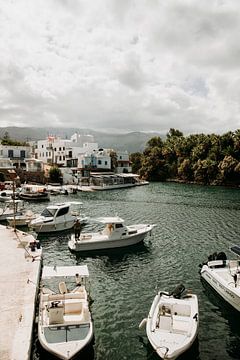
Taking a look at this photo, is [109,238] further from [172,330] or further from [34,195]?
[34,195]

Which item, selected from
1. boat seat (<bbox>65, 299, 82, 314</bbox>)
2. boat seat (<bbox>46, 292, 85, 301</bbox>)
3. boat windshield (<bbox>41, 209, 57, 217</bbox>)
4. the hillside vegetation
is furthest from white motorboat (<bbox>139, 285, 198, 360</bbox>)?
the hillside vegetation

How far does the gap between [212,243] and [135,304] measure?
17.4 metres

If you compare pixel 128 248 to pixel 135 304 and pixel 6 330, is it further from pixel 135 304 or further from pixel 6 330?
pixel 6 330

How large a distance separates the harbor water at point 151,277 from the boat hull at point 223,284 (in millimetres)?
510

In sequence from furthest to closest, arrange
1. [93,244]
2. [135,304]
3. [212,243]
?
1. [212,243]
2. [93,244]
3. [135,304]

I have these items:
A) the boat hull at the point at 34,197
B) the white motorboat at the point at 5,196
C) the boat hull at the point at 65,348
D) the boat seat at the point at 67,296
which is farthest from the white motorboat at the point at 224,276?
the white motorboat at the point at 5,196

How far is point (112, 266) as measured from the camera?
95.3ft

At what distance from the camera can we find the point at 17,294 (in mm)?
19453

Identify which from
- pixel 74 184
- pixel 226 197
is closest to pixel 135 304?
pixel 226 197

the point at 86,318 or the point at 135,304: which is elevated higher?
the point at 86,318

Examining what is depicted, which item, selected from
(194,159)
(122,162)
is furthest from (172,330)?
(122,162)

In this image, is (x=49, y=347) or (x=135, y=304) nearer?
(x=49, y=347)

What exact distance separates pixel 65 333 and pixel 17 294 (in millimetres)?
5241

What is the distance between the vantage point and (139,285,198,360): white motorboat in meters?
15.1
